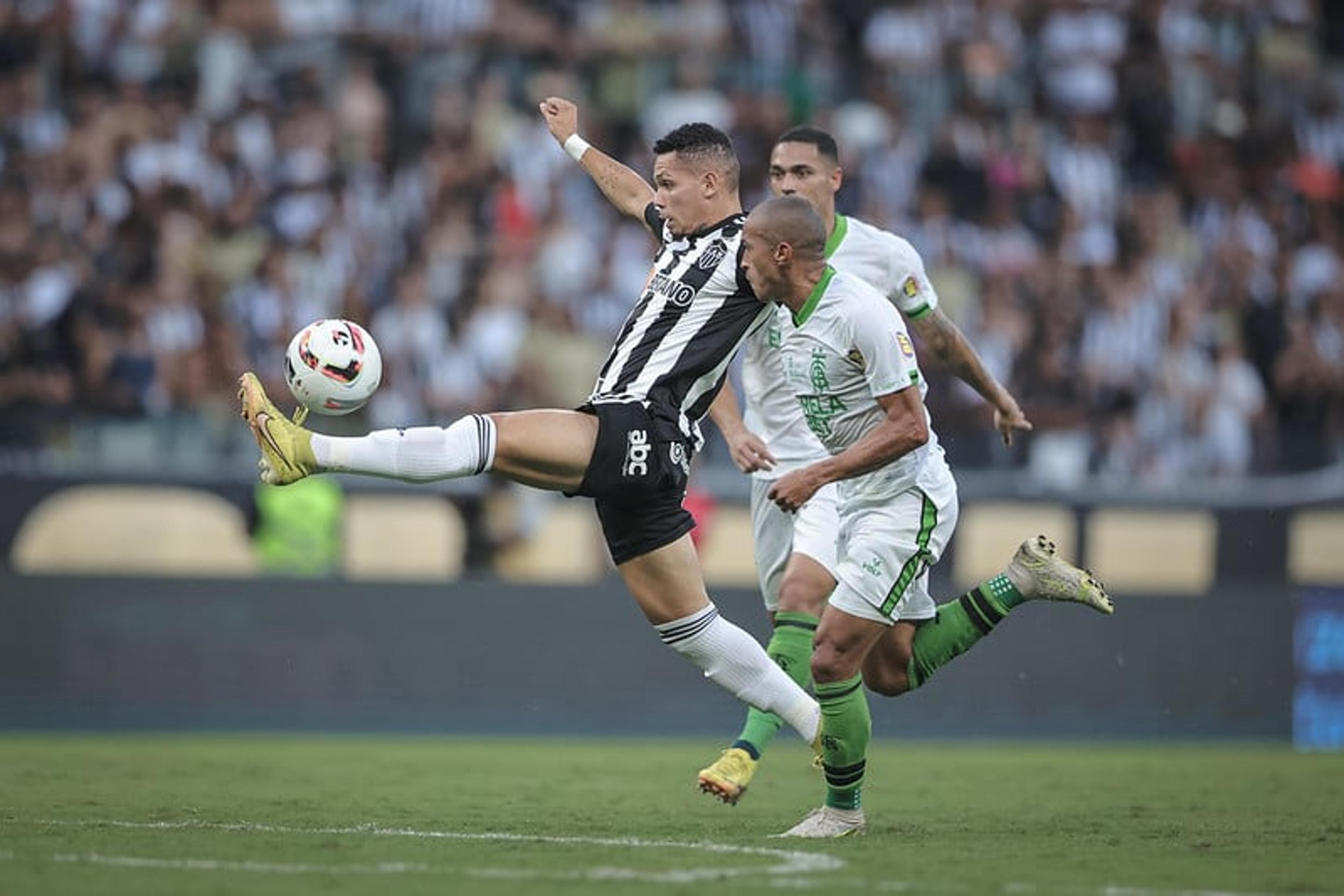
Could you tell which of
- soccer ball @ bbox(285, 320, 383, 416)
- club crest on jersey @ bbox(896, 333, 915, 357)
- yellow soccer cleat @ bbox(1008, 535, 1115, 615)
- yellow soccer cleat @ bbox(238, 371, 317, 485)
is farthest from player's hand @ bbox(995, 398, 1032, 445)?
yellow soccer cleat @ bbox(238, 371, 317, 485)

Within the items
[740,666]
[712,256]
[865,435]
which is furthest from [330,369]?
[865,435]

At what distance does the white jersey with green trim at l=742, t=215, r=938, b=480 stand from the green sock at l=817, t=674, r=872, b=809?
1.17m

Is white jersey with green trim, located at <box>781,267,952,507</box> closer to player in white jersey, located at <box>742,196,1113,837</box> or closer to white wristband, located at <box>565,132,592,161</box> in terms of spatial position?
player in white jersey, located at <box>742,196,1113,837</box>

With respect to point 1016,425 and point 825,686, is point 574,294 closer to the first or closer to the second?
point 1016,425

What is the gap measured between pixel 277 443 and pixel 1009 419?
11.5 feet

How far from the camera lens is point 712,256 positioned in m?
8.55

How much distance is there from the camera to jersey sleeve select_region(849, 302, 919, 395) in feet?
27.1

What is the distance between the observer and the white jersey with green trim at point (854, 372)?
827 centimetres

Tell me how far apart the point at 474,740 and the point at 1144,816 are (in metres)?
5.89

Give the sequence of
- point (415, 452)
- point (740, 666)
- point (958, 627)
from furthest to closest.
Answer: point (958, 627) → point (740, 666) → point (415, 452)

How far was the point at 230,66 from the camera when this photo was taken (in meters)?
18.2

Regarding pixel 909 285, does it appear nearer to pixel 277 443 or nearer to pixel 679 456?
pixel 679 456

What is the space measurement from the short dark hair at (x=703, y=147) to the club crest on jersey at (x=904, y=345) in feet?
3.11

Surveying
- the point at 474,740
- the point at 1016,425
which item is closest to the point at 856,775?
the point at 1016,425
